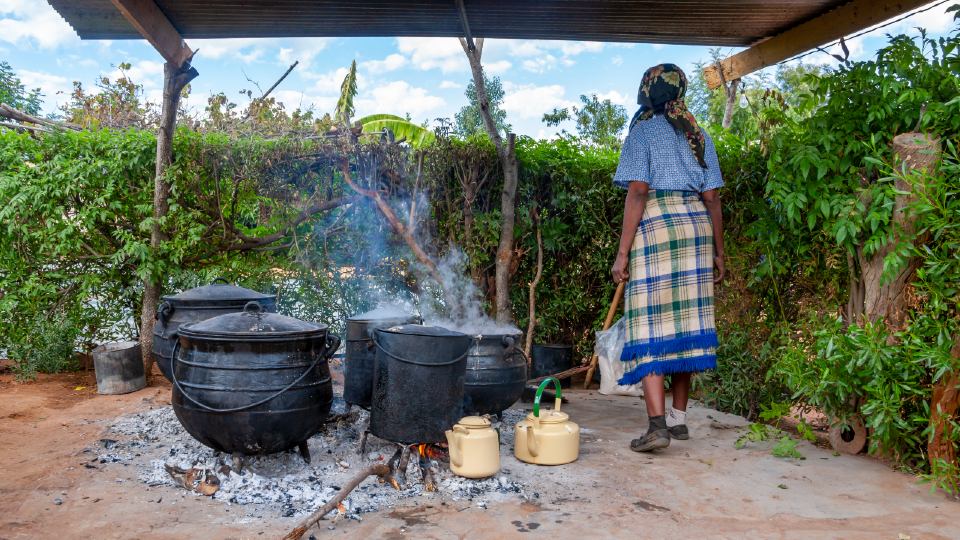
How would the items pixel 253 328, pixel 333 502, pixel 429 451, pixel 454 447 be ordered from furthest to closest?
pixel 429 451 < pixel 454 447 < pixel 253 328 < pixel 333 502

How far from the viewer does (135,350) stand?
18.6 feet

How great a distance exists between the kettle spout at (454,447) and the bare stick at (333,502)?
35 cm

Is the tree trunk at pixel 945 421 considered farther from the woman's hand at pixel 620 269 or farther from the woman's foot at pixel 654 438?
the woman's hand at pixel 620 269

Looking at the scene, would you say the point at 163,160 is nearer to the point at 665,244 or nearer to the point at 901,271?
the point at 665,244

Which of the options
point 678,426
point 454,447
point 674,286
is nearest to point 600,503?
point 454,447

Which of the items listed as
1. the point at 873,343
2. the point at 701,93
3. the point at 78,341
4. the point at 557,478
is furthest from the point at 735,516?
the point at 701,93

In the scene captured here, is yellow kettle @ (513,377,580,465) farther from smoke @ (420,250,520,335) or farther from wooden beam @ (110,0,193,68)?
wooden beam @ (110,0,193,68)

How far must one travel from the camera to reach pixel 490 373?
416 cm

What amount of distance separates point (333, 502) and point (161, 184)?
13.3ft

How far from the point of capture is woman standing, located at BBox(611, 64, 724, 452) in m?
4.06

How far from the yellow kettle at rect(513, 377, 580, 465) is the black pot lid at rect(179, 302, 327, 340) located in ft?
4.33

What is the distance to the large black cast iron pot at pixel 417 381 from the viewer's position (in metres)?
3.47

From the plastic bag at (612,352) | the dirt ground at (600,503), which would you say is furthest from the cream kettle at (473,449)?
the plastic bag at (612,352)

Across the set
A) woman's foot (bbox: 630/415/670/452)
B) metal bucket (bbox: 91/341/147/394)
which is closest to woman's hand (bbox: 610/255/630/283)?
woman's foot (bbox: 630/415/670/452)
